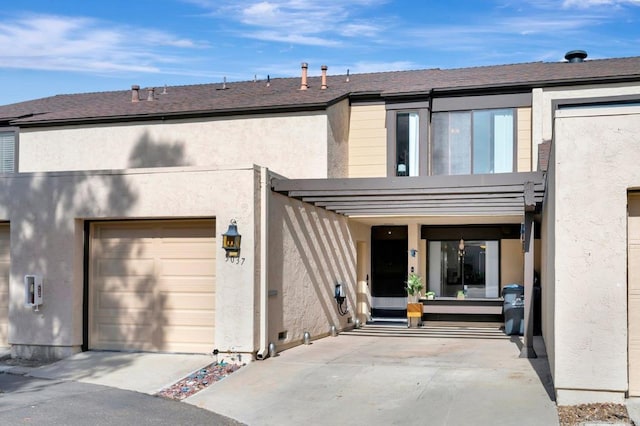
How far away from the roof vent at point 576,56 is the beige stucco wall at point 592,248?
512 inches

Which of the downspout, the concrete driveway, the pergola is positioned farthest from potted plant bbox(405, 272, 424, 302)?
the downspout

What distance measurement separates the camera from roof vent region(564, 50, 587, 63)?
20.7 m

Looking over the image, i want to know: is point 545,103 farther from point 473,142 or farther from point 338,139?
point 338,139

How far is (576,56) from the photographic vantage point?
20688 millimetres

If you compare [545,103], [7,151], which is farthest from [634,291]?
[7,151]

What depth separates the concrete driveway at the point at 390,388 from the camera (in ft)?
29.6

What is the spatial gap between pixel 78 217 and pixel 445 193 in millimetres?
6684

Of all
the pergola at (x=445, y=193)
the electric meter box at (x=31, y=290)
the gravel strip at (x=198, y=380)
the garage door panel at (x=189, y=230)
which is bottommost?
the gravel strip at (x=198, y=380)

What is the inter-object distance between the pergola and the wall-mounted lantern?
1364 mm

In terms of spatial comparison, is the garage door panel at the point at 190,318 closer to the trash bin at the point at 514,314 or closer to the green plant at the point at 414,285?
the trash bin at the point at 514,314

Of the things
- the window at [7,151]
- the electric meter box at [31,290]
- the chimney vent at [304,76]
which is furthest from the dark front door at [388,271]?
the electric meter box at [31,290]

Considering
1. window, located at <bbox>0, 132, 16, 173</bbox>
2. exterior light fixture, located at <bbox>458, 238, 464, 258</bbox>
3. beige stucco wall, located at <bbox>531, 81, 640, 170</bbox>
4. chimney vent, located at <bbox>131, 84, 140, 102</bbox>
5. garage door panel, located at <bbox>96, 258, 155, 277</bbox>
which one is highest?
chimney vent, located at <bbox>131, 84, 140, 102</bbox>

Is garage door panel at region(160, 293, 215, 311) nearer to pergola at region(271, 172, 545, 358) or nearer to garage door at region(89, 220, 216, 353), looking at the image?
garage door at region(89, 220, 216, 353)

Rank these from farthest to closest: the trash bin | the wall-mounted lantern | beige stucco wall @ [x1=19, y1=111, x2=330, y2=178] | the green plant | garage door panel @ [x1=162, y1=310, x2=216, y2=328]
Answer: the green plant → beige stucco wall @ [x1=19, y1=111, x2=330, y2=178] → the trash bin → garage door panel @ [x1=162, y1=310, x2=216, y2=328] → the wall-mounted lantern
